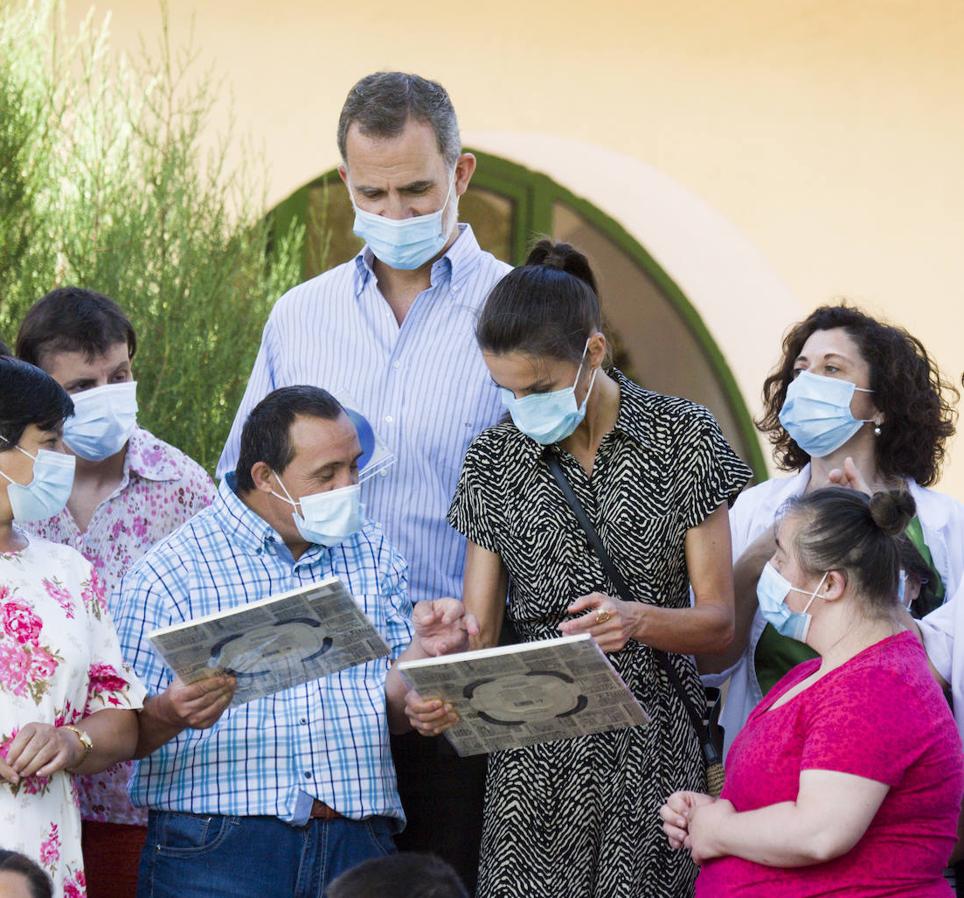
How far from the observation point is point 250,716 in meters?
3.63

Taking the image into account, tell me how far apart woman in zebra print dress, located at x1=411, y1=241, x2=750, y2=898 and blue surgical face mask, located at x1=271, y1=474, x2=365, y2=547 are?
0.28 meters

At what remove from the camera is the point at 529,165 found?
24.6 ft

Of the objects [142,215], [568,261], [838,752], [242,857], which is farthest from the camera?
[142,215]

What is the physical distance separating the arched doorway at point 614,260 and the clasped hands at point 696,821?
4.22 metres

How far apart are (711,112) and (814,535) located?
446 cm

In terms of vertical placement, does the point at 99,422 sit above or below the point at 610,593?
above

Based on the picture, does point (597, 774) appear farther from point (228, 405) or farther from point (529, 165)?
point (529, 165)

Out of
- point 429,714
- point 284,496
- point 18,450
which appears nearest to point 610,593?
point 429,714

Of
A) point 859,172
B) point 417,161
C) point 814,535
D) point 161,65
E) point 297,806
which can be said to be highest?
point 161,65

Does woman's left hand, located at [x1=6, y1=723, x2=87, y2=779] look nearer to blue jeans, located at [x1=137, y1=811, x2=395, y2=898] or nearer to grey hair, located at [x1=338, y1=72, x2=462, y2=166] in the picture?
blue jeans, located at [x1=137, y1=811, x2=395, y2=898]

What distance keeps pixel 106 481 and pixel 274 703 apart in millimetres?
925

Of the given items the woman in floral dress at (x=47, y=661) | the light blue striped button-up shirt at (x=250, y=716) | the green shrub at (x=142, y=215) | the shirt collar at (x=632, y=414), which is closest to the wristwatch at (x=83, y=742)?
the woman in floral dress at (x=47, y=661)

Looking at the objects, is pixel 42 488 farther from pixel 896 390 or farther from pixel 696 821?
pixel 896 390

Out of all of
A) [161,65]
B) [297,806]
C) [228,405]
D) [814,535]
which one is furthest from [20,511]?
[161,65]
